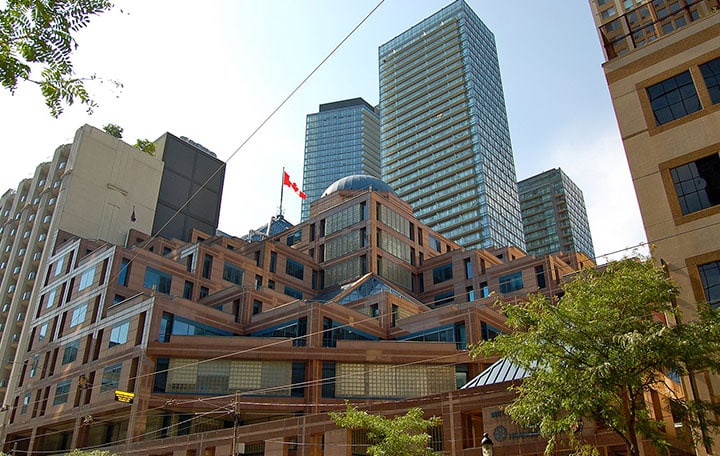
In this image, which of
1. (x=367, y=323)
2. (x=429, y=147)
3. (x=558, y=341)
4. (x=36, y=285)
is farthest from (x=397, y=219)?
(x=429, y=147)

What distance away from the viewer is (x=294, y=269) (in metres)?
86.4

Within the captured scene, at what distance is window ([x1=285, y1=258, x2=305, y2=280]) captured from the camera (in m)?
85.8

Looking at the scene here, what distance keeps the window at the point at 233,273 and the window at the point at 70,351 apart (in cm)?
1953

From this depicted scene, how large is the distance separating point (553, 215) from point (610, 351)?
169842 mm

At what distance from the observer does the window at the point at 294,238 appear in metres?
96.5

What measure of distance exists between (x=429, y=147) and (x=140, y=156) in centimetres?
9004

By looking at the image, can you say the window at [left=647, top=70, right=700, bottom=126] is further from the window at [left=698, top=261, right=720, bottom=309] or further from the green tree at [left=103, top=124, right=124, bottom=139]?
the green tree at [left=103, top=124, right=124, bottom=139]

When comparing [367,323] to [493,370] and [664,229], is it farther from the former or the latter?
[664,229]

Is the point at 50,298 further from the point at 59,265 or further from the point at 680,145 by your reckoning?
the point at 680,145

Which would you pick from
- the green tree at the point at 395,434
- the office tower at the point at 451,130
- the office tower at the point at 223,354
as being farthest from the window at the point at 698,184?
the office tower at the point at 451,130

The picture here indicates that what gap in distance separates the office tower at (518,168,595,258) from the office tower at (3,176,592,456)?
4043 inches

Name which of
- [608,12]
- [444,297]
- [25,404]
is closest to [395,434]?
[25,404]

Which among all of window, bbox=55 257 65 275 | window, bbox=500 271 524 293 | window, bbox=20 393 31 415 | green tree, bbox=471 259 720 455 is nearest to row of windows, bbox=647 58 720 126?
green tree, bbox=471 259 720 455

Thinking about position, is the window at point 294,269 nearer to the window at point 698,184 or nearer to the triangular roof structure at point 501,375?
the triangular roof structure at point 501,375
